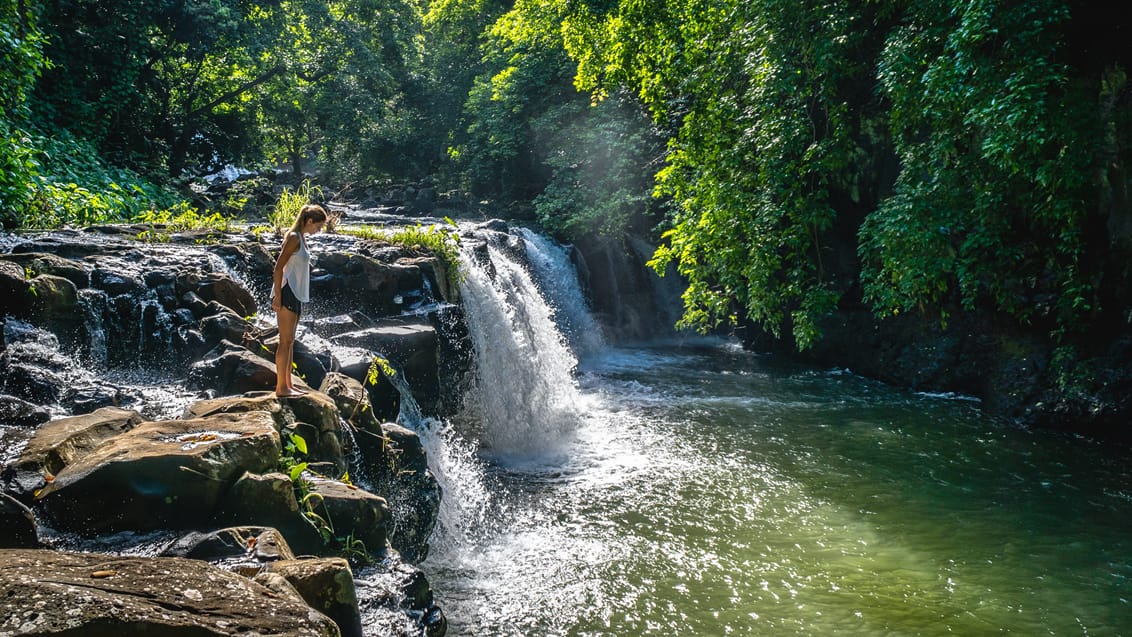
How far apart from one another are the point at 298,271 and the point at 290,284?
0.44ft

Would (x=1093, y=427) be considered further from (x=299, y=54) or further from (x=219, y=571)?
(x=299, y=54)

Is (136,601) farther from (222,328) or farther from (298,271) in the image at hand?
(222,328)

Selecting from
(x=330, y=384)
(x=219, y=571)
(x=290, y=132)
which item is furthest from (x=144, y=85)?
(x=219, y=571)

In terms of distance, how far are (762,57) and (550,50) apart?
41.3ft

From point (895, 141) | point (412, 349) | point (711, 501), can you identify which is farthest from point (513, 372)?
point (895, 141)

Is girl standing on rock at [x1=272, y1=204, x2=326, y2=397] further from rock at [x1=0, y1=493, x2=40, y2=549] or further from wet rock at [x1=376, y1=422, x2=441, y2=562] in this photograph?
rock at [x1=0, y1=493, x2=40, y2=549]

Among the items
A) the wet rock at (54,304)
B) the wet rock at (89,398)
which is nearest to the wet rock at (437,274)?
the wet rock at (54,304)

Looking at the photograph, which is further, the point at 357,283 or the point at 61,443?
the point at 357,283

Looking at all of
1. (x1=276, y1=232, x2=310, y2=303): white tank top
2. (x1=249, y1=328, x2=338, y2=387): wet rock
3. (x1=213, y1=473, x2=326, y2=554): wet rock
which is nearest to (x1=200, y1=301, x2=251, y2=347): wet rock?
(x1=249, y1=328, x2=338, y2=387): wet rock

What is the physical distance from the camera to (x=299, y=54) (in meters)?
19.8

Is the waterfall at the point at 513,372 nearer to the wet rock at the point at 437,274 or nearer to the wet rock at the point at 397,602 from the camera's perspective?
the wet rock at the point at 437,274

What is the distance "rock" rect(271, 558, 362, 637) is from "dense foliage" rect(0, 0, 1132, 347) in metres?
7.41

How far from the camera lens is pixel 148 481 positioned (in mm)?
3721

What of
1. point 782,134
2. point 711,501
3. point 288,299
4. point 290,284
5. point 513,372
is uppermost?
point 782,134
